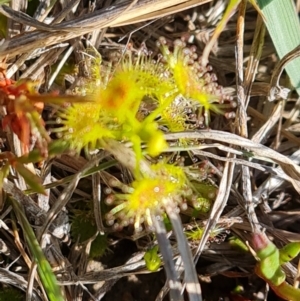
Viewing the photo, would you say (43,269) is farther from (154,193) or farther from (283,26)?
(283,26)

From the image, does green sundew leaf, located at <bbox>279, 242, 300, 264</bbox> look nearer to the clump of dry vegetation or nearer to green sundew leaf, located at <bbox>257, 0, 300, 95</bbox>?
the clump of dry vegetation

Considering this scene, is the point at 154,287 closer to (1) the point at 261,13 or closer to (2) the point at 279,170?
(2) the point at 279,170

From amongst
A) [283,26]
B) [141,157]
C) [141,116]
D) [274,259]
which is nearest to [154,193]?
[141,157]

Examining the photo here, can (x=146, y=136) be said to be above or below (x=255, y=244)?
above

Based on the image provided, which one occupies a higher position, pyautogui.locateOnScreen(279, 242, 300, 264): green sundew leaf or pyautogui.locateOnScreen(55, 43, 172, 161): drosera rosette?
pyautogui.locateOnScreen(55, 43, 172, 161): drosera rosette

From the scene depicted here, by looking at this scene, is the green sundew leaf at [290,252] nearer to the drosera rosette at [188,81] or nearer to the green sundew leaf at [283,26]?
the drosera rosette at [188,81]

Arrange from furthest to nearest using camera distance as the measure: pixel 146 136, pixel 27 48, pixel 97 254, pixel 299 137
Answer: pixel 299 137 < pixel 97 254 < pixel 27 48 < pixel 146 136

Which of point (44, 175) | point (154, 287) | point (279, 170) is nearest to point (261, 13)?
point (279, 170)

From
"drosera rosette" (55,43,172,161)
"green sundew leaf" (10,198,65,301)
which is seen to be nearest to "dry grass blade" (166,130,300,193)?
"drosera rosette" (55,43,172,161)
